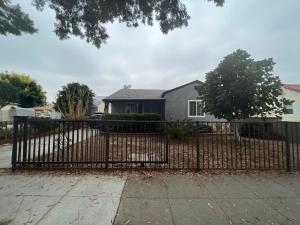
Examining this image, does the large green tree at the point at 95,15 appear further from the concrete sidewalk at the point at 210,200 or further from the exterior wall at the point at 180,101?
the exterior wall at the point at 180,101

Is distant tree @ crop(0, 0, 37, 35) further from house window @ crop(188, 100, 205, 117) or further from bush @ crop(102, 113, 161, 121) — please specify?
house window @ crop(188, 100, 205, 117)

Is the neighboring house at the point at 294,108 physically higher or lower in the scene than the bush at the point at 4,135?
higher

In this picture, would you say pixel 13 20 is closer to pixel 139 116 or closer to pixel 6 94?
pixel 139 116

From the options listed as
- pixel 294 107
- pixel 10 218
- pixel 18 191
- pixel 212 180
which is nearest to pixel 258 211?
pixel 212 180

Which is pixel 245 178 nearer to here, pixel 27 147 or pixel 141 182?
pixel 141 182

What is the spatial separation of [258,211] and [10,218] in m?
4.18

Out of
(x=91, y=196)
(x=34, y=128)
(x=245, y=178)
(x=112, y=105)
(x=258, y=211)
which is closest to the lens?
(x=258, y=211)

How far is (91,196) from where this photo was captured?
4.63 meters

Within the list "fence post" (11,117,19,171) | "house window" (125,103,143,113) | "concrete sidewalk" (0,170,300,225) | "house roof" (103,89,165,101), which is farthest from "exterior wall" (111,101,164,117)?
"concrete sidewalk" (0,170,300,225)

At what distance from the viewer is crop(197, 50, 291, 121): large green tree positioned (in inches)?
436

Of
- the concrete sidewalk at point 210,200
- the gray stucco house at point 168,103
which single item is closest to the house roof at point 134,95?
the gray stucco house at point 168,103

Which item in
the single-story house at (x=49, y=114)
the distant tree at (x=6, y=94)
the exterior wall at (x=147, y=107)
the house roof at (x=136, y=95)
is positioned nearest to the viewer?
the distant tree at (x=6, y=94)

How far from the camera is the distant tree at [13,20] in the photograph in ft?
17.1

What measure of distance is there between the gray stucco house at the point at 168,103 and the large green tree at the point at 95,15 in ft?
46.2
